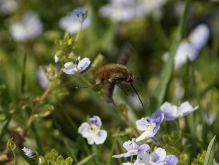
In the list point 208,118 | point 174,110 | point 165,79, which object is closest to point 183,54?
point 165,79

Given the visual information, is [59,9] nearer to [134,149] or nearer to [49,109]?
[49,109]

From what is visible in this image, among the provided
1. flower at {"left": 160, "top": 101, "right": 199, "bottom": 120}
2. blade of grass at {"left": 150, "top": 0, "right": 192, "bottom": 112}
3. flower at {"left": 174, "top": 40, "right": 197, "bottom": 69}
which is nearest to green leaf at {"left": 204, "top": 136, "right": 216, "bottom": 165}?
flower at {"left": 160, "top": 101, "right": 199, "bottom": 120}

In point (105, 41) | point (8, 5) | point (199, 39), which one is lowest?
point (199, 39)

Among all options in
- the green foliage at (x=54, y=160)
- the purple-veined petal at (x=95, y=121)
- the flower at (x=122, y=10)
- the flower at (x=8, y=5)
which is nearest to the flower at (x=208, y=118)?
the purple-veined petal at (x=95, y=121)

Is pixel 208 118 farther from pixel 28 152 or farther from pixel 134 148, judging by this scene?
pixel 28 152

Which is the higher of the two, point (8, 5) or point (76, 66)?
point (8, 5)

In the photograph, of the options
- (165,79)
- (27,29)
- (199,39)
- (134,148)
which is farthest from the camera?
(27,29)

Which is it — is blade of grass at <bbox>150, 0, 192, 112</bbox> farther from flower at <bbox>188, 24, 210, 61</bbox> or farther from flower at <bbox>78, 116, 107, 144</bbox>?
flower at <bbox>188, 24, 210, 61</bbox>
